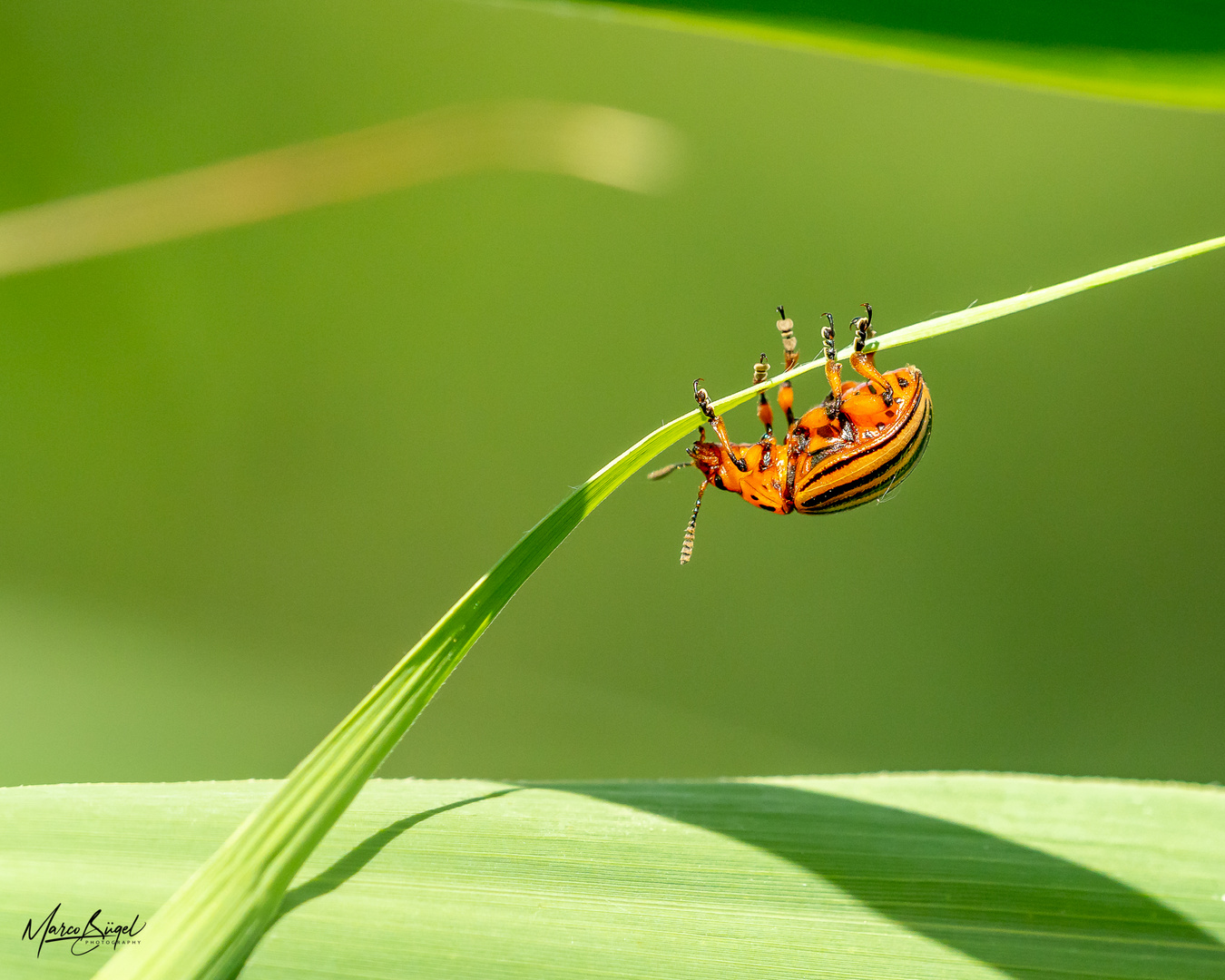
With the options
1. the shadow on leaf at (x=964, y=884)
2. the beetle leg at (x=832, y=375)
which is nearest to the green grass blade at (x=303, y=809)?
the shadow on leaf at (x=964, y=884)

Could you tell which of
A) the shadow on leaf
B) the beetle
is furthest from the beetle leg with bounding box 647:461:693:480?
the shadow on leaf

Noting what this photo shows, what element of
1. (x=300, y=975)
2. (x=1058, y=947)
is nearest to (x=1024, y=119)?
(x=1058, y=947)

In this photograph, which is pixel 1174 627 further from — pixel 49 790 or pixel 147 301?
pixel 147 301

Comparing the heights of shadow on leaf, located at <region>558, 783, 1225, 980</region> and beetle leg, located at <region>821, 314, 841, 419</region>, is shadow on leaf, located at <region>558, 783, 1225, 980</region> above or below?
below

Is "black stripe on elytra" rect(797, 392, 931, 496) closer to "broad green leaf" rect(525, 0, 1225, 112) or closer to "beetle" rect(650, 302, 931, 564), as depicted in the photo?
"beetle" rect(650, 302, 931, 564)

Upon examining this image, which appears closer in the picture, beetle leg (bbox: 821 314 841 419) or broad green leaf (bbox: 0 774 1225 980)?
broad green leaf (bbox: 0 774 1225 980)

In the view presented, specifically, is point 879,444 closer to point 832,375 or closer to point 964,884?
point 832,375
